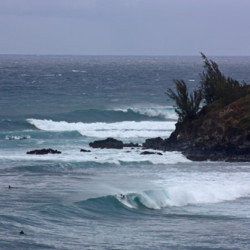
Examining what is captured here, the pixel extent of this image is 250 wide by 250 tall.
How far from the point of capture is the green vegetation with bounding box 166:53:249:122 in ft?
157

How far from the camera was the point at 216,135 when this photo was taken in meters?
44.0

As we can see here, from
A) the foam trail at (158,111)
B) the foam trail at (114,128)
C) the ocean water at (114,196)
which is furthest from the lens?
the foam trail at (158,111)

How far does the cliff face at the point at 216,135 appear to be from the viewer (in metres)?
42.9

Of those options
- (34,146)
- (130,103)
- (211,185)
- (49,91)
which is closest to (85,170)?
(211,185)

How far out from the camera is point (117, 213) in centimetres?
2992

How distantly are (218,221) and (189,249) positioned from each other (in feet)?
15.6

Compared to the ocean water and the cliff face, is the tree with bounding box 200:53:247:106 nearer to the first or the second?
the cliff face

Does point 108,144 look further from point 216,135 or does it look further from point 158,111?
point 158,111

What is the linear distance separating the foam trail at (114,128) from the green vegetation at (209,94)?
7567mm

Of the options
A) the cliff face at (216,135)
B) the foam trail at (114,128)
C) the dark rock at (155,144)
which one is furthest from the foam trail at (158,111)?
the cliff face at (216,135)

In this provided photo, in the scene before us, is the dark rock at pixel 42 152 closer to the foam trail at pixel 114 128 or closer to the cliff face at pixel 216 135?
the cliff face at pixel 216 135

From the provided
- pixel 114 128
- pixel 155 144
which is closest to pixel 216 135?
pixel 155 144

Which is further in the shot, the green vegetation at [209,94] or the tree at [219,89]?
the tree at [219,89]

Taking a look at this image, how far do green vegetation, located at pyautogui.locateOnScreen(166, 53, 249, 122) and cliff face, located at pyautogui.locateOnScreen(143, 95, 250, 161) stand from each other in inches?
24.9
